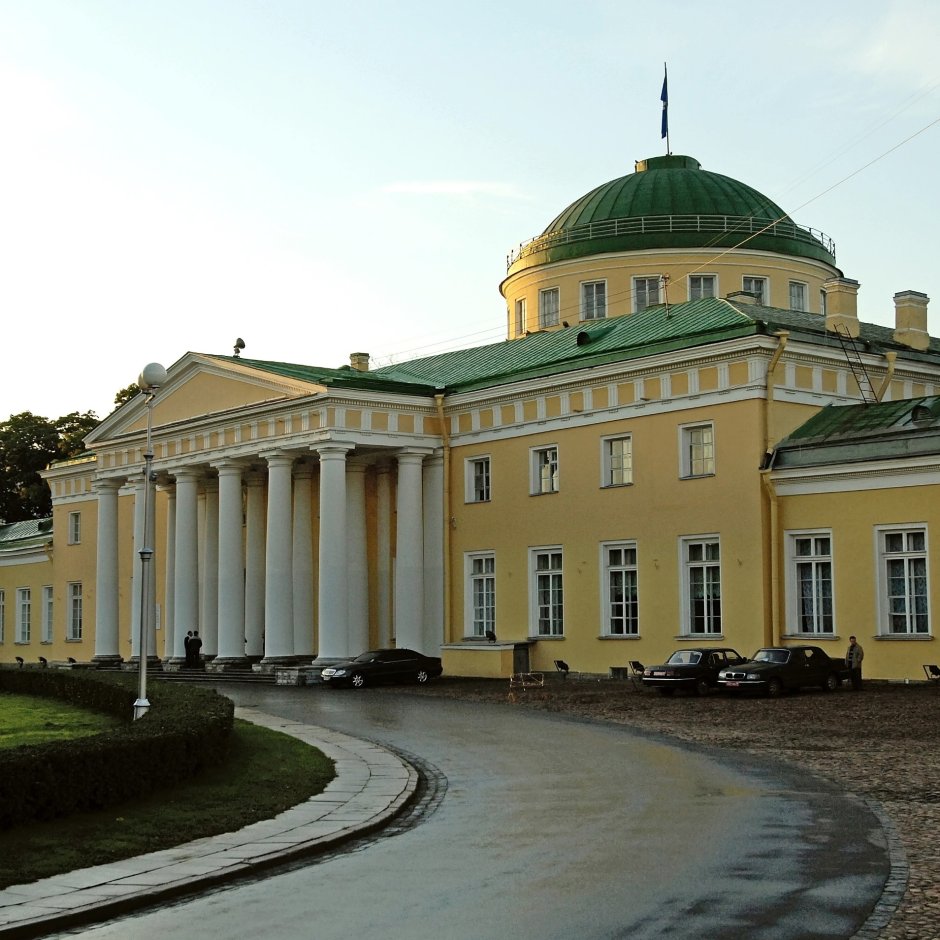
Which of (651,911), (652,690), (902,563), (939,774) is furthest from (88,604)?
(651,911)

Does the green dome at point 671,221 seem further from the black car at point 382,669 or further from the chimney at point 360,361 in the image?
the black car at point 382,669

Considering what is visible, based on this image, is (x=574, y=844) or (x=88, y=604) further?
(x=88, y=604)

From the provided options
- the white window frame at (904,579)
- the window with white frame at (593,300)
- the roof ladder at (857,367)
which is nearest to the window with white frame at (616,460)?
the roof ladder at (857,367)

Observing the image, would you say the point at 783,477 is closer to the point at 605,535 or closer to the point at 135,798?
the point at 605,535

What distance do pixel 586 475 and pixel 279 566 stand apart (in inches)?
417

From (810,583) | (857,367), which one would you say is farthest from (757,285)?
(810,583)

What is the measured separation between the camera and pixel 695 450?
38406 millimetres

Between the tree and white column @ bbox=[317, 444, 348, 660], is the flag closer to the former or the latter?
white column @ bbox=[317, 444, 348, 660]

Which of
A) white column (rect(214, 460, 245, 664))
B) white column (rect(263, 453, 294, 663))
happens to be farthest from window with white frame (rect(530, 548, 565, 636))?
white column (rect(214, 460, 245, 664))

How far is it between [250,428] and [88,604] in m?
20.3

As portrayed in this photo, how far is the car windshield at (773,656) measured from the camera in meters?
A: 31.7

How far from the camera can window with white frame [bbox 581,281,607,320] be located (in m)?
50.0

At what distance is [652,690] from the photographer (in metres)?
35.0

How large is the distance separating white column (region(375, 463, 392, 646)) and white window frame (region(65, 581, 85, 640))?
21055 mm
